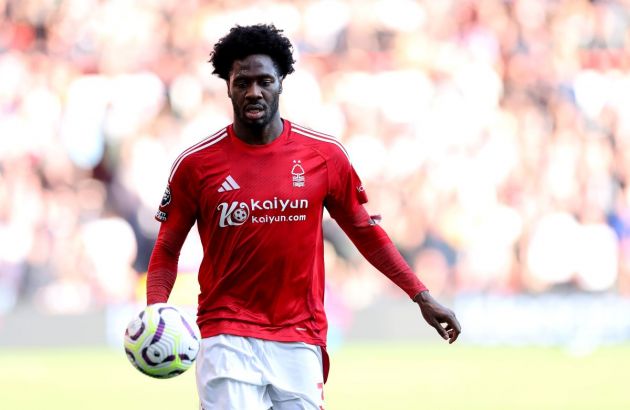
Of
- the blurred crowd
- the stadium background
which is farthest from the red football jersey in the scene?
the blurred crowd

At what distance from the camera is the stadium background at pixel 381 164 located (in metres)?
14.9

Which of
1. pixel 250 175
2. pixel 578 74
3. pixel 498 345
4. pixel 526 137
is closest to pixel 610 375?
pixel 498 345

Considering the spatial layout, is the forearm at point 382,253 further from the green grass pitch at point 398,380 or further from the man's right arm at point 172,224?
the green grass pitch at point 398,380

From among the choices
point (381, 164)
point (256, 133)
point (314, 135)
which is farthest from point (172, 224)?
point (381, 164)

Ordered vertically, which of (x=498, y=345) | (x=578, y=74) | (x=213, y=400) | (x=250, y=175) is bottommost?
(x=213, y=400)

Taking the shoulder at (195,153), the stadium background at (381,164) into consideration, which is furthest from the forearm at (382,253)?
the stadium background at (381,164)

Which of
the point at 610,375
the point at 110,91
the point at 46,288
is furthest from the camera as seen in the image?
the point at 110,91

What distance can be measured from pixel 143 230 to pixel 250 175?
958 centimetres

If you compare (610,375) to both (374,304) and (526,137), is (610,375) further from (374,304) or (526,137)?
(526,137)

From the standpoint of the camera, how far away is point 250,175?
5699 millimetres

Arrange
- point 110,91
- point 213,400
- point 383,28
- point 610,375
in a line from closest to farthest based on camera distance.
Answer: point 213,400 < point 610,375 < point 110,91 < point 383,28

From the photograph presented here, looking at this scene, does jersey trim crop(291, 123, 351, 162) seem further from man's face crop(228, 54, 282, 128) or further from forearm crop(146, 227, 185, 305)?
forearm crop(146, 227, 185, 305)

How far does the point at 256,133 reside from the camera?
18.9ft

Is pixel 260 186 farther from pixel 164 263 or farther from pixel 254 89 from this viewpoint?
pixel 164 263
